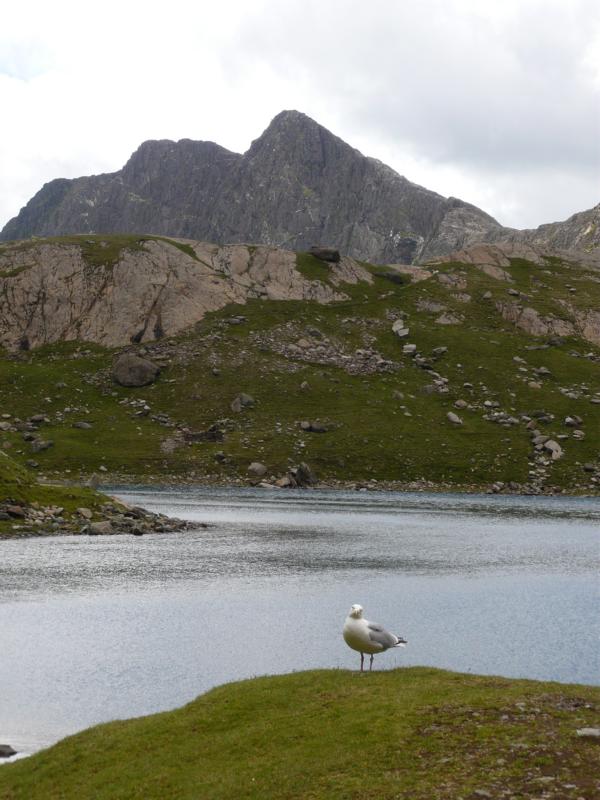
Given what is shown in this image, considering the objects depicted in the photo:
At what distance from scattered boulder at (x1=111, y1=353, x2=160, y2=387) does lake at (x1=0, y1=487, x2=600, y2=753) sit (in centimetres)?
9042

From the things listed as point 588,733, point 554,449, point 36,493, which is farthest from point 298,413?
point 588,733

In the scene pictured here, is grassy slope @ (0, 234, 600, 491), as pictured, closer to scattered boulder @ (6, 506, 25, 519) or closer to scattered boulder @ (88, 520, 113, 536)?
scattered boulder @ (6, 506, 25, 519)

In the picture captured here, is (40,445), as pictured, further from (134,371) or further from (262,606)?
(262,606)

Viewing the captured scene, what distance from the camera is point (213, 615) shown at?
1971 inches

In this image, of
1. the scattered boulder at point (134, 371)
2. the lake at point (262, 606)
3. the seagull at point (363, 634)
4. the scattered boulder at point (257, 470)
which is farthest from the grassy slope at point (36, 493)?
the scattered boulder at point (134, 371)

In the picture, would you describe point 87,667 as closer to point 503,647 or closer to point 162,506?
point 503,647

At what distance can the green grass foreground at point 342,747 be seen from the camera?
1902cm

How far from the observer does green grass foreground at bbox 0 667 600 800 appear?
19016 millimetres

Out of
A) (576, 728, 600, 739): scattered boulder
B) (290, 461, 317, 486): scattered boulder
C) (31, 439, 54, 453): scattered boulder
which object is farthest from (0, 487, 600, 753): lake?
(31, 439, 54, 453): scattered boulder

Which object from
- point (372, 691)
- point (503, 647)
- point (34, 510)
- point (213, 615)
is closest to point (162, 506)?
point (34, 510)

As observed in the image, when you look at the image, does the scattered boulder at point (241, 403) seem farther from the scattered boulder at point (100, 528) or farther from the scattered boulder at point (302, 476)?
the scattered boulder at point (100, 528)

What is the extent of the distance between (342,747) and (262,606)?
32.1 m

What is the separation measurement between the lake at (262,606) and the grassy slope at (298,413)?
170 ft

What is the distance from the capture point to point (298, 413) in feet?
563
